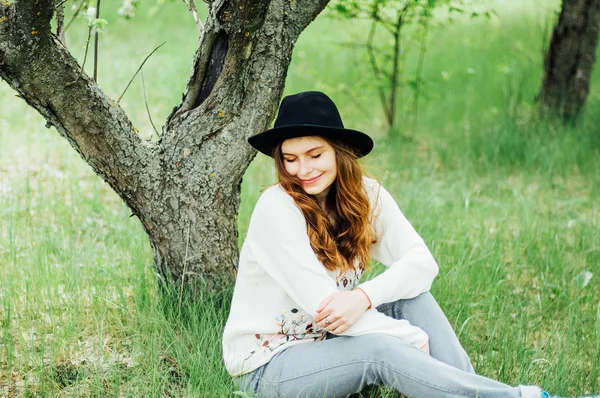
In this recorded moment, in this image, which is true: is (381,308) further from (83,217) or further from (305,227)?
(83,217)

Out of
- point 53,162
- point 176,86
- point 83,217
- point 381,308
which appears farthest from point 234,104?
point 176,86

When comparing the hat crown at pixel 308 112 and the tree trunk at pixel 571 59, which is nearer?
the hat crown at pixel 308 112

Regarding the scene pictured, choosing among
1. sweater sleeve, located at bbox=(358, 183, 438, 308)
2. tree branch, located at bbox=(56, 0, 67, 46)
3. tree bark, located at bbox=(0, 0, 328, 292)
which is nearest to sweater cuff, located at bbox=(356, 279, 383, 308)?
sweater sleeve, located at bbox=(358, 183, 438, 308)

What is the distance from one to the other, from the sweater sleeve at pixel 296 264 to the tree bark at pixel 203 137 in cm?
52

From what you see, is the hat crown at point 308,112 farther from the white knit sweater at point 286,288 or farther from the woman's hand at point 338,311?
the woman's hand at point 338,311

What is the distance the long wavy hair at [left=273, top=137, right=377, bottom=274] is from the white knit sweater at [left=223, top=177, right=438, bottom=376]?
0.05m

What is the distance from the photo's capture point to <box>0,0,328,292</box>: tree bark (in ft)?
8.82

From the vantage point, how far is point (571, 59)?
250 inches

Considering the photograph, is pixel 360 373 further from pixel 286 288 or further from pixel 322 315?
pixel 286 288

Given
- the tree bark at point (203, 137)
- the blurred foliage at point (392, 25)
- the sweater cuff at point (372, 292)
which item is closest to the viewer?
the sweater cuff at point (372, 292)

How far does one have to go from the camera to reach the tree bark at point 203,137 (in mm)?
2689

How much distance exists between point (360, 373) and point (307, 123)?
0.91 metres

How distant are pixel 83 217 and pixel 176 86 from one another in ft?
9.34

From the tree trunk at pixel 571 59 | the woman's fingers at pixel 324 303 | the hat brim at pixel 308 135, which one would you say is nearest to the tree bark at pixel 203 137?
the hat brim at pixel 308 135
